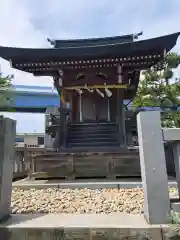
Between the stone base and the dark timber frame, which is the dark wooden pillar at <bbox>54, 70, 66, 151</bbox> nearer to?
the dark timber frame

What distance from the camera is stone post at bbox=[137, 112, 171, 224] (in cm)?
→ 317

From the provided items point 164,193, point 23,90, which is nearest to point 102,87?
point 164,193

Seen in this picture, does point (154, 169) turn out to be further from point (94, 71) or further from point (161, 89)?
point (161, 89)

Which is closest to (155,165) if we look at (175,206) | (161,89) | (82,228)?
(175,206)

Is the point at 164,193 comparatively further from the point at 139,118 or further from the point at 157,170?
the point at 139,118

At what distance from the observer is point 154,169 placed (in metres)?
3.30

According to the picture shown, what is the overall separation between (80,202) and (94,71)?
7762 mm

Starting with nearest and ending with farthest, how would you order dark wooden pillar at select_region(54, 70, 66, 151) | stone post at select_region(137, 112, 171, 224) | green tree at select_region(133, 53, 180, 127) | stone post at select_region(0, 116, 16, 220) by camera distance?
stone post at select_region(137, 112, 171, 224), stone post at select_region(0, 116, 16, 220), dark wooden pillar at select_region(54, 70, 66, 151), green tree at select_region(133, 53, 180, 127)

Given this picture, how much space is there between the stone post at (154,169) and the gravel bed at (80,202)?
852mm

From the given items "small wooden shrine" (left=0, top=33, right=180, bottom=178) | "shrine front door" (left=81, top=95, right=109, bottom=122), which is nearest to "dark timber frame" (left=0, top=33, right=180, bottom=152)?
"small wooden shrine" (left=0, top=33, right=180, bottom=178)

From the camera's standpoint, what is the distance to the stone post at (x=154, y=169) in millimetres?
3174

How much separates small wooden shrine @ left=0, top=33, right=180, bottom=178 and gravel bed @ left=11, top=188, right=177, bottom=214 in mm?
3950

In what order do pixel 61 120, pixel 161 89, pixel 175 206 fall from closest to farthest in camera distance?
pixel 175 206 < pixel 61 120 < pixel 161 89

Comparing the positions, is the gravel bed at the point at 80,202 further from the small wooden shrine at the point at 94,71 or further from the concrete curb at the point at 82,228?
the small wooden shrine at the point at 94,71
